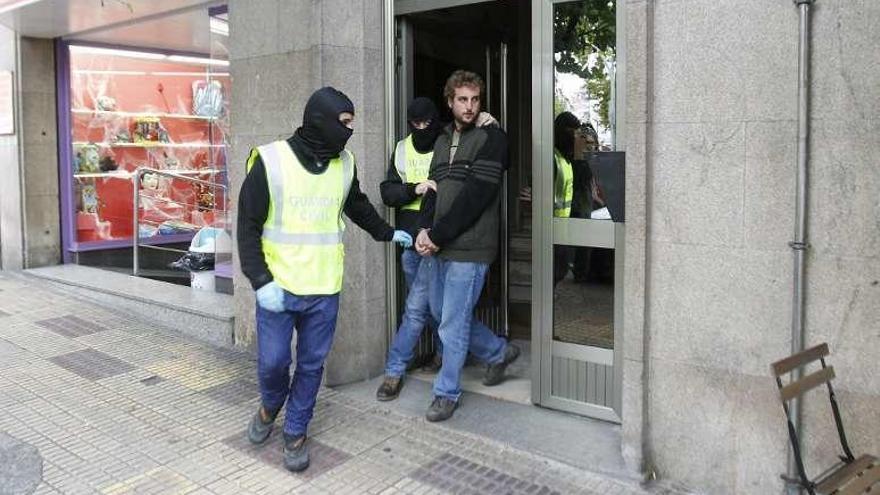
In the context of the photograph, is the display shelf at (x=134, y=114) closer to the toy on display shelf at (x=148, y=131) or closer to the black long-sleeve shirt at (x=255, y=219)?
the toy on display shelf at (x=148, y=131)

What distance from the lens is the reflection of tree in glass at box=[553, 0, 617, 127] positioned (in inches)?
158

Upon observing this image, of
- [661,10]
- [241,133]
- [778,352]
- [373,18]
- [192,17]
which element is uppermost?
[192,17]

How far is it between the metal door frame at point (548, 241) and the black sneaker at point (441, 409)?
51 centimetres

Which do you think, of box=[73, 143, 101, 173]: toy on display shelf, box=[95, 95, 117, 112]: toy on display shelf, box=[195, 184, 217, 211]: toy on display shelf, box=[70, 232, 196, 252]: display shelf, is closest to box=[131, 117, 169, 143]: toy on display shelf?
box=[95, 95, 117, 112]: toy on display shelf

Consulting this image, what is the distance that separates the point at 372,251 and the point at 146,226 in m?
5.32

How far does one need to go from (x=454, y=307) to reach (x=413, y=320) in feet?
1.50

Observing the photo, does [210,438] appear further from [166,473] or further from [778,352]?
[778,352]

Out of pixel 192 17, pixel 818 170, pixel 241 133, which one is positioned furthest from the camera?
pixel 192 17

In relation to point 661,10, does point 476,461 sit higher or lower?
lower

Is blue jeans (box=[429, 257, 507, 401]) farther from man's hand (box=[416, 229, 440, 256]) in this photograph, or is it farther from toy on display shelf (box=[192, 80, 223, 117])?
toy on display shelf (box=[192, 80, 223, 117])

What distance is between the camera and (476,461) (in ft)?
12.8

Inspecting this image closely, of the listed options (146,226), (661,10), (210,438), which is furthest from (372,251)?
(146,226)

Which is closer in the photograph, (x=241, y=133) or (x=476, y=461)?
(x=476, y=461)

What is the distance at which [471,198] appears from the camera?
426 cm
